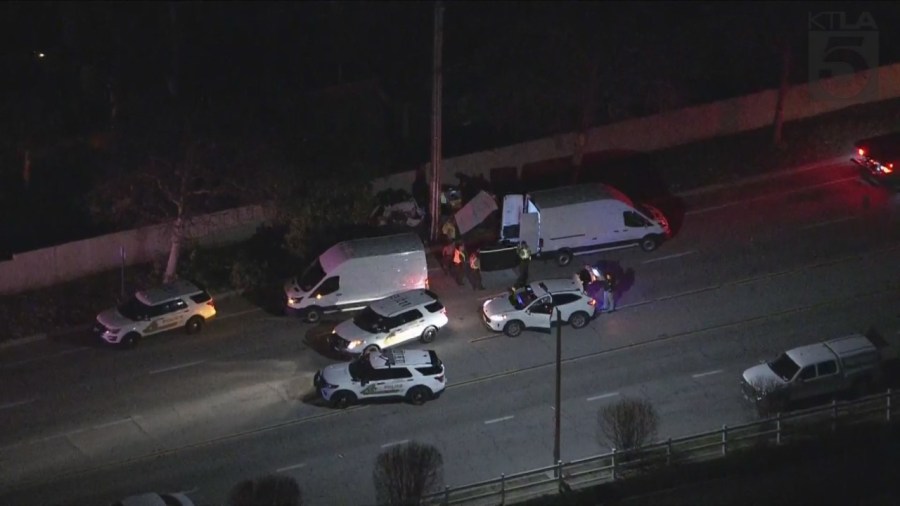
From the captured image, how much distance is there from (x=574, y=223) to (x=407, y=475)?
44.8ft

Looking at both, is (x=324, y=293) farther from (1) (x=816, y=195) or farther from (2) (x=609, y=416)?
(1) (x=816, y=195)

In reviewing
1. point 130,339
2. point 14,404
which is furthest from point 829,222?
point 14,404

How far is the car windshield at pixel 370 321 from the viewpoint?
38.0 m

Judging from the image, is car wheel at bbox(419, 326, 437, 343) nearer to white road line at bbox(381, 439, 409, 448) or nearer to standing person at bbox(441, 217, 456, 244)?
white road line at bbox(381, 439, 409, 448)

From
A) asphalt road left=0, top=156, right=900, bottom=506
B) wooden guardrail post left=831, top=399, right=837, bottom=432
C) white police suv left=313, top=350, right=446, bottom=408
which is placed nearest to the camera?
wooden guardrail post left=831, top=399, right=837, bottom=432

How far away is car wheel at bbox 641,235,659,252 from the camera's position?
138 ft

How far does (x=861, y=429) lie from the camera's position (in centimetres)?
3247

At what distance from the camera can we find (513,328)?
38.4m

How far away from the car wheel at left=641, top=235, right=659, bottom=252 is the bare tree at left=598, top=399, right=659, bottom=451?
902 cm

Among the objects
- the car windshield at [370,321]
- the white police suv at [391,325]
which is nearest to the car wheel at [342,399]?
the white police suv at [391,325]

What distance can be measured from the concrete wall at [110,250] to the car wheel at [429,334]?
8.07m

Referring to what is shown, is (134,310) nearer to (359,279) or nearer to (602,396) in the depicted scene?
(359,279)

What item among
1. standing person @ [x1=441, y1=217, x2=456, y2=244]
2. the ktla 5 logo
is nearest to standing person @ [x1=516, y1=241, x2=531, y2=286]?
standing person @ [x1=441, y1=217, x2=456, y2=244]

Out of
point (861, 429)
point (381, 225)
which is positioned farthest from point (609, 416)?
point (381, 225)
